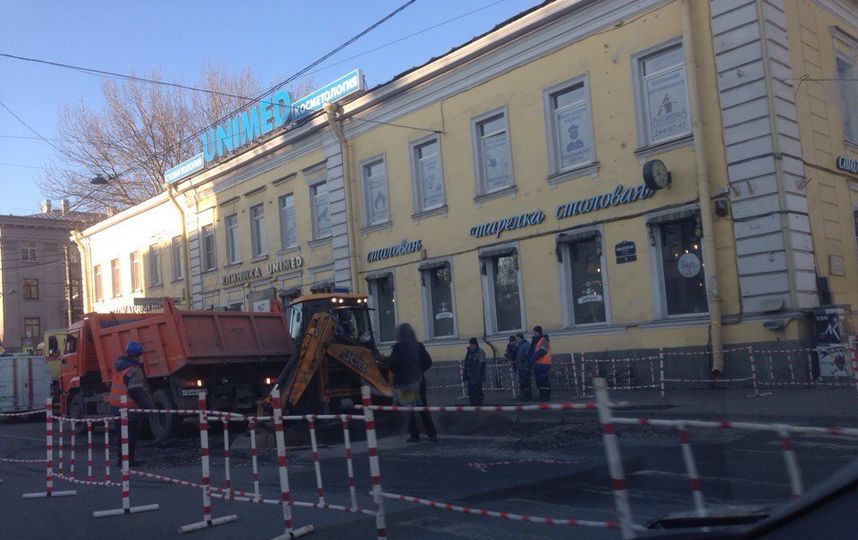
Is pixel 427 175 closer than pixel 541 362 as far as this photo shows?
No

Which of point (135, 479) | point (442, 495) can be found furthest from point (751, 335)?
point (135, 479)

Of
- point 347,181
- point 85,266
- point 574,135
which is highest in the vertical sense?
point 85,266

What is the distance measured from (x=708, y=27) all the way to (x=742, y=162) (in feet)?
9.52

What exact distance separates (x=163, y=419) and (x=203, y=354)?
1501 millimetres

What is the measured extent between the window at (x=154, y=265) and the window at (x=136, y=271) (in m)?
1.09

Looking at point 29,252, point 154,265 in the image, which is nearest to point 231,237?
point 154,265

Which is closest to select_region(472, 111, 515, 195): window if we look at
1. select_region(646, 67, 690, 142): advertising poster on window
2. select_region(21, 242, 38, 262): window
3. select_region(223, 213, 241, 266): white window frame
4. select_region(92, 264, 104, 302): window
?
select_region(646, 67, 690, 142): advertising poster on window

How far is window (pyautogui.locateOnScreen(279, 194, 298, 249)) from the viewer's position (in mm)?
29766

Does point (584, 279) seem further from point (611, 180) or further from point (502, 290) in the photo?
point (502, 290)

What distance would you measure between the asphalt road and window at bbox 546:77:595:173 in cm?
→ 794

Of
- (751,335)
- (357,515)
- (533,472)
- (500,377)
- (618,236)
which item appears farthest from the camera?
(500,377)

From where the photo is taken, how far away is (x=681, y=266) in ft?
59.0

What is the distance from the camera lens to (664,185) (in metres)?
17.8

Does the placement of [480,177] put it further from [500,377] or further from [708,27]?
[708,27]
